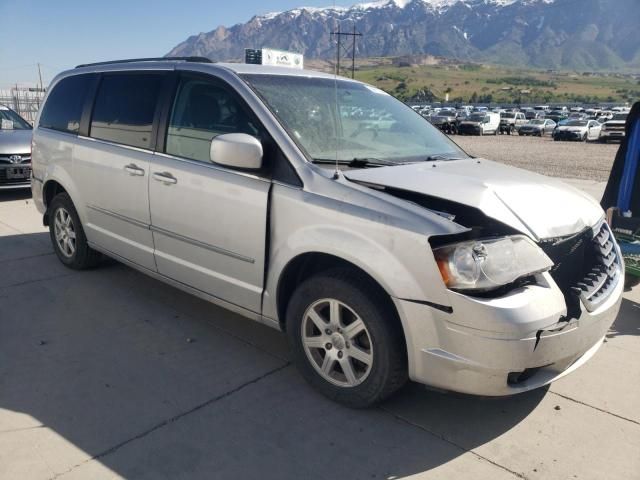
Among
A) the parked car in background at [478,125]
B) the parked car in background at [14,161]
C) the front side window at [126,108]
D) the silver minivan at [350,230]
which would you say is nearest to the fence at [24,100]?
the parked car in background at [14,161]

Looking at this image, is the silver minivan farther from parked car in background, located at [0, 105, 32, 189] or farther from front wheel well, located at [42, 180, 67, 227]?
parked car in background, located at [0, 105, 32, 189]

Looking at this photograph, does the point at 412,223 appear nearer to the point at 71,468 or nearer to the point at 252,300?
the point at 252,300

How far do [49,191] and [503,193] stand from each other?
442 centimetres

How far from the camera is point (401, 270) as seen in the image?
8.73 ft

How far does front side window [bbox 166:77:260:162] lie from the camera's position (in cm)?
349

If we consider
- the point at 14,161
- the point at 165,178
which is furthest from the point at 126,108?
the point at 14,161

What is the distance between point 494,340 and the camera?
99.3 inches

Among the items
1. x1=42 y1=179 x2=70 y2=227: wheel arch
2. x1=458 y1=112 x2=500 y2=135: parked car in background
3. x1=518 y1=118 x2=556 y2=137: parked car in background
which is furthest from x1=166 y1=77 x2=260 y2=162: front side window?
x1=518 y1=118 x2=556 y2=137: parked car in background

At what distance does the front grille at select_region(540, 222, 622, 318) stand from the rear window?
4.05 metres

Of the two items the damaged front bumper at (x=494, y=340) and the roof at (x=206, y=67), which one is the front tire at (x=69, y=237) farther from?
the damaged front bumper at (x=494, y=340)

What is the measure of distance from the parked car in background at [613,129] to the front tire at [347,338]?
33679 millimetres

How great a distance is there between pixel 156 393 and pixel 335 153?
177cm

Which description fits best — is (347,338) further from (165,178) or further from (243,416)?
(165,178)

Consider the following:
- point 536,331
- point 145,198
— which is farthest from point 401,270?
point 145,198
